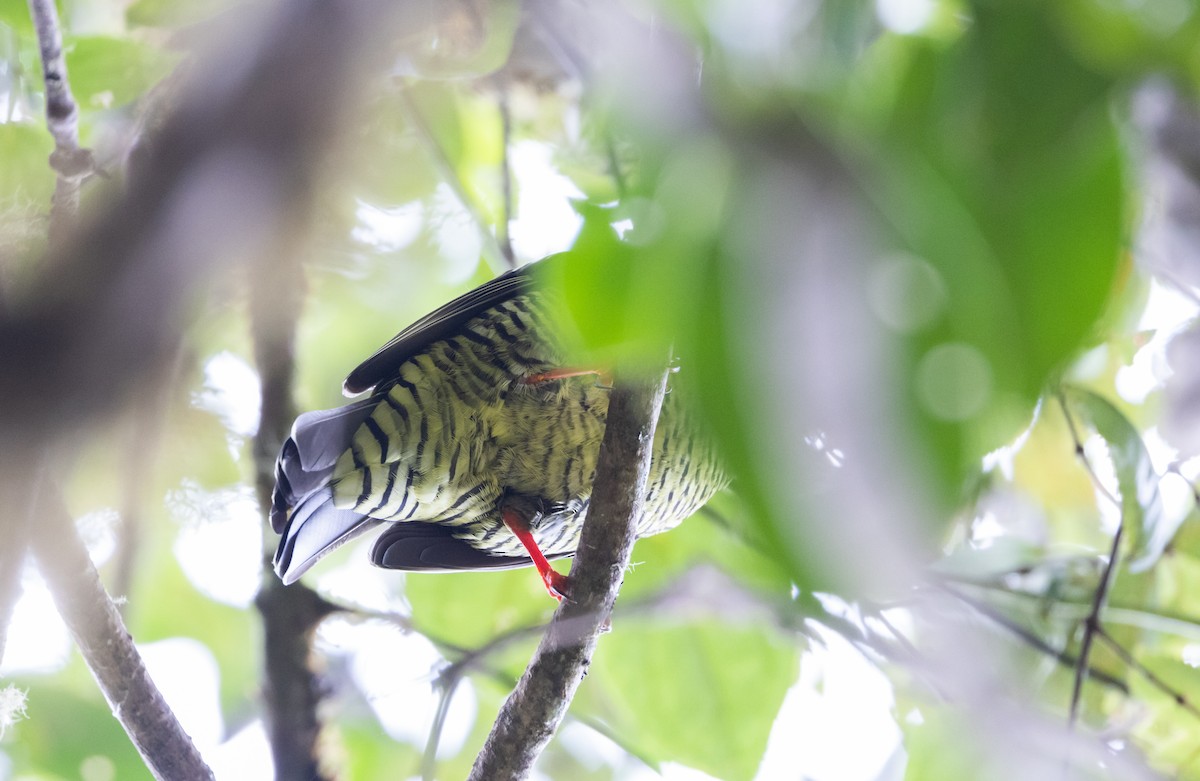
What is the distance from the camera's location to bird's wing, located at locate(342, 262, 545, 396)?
1788 mm

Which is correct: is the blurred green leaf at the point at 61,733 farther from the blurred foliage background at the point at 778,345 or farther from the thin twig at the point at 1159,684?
the thin twig at the point at 1159,684

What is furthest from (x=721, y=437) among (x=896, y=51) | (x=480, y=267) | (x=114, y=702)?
(x=480, y=267)

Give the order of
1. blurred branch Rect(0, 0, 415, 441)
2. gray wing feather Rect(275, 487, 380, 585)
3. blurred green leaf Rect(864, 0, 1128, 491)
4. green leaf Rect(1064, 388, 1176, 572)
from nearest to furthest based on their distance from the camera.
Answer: blurred green leaf Rect(864, 0, 1128, 491), blurred branch Rect(0, 0, 415, 441), green leaf Rect(1064, 388, 1176, 572), gray wing feather Rect(275, 487, 380, 585)

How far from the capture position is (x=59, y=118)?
1227 millimetres

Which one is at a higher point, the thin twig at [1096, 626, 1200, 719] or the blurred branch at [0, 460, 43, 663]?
the blurred branch at [0, 460, 43, 663]

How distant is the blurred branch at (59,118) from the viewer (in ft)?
3.76

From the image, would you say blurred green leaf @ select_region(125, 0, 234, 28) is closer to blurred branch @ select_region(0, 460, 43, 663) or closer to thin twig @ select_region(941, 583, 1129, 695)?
blurred branch @ select_region(0, 460, 43, 663)

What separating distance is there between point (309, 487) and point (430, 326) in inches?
14.7

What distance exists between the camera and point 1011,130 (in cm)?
26

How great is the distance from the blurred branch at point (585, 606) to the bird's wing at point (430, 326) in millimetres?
601

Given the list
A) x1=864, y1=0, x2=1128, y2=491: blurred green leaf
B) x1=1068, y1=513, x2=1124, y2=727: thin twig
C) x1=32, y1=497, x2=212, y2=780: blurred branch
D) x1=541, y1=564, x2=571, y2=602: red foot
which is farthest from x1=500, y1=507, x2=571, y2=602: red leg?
x1=864, y1=0, x2=1128, y2=491: blurred green leaf

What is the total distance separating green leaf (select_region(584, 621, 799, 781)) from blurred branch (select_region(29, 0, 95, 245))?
49.3 inches

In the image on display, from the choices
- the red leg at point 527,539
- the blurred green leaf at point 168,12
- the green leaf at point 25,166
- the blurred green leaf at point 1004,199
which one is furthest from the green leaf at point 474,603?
the blurred green leaf at point 1004,199

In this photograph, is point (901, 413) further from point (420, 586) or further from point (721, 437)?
point (420, 586)
